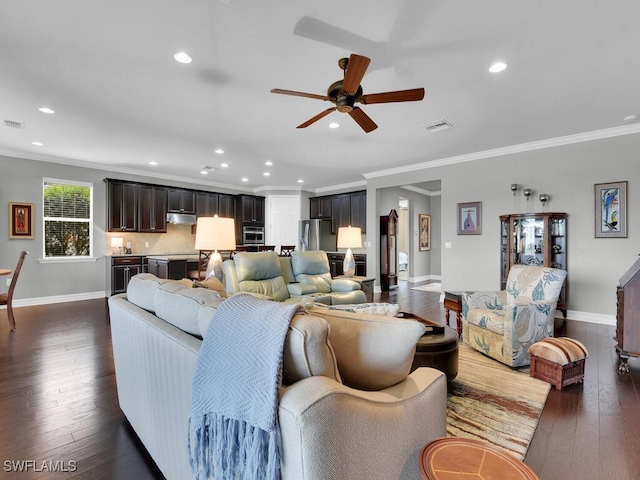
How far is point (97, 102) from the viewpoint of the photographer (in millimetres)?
3529

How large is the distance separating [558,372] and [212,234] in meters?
3.18

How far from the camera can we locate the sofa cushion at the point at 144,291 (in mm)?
1790

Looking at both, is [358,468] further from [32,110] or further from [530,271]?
[32,110]

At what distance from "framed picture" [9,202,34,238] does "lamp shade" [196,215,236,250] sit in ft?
15.2

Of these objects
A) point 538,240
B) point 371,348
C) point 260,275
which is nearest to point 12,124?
point 260,275

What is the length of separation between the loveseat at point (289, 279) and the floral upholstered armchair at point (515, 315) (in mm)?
1467

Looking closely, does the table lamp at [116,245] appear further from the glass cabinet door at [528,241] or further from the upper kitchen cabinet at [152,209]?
the glass cabinet door at [528,241]

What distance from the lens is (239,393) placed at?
0.93m

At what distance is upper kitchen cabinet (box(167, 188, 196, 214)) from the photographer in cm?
722

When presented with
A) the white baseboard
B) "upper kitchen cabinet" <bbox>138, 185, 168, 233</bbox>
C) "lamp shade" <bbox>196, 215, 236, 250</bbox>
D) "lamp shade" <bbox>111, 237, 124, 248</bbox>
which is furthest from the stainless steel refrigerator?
"lamp shade" <bbox>196, 215, 236, 250</bbox>

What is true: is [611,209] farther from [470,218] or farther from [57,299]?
[57,299]

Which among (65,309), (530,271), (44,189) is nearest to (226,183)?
(44,189)

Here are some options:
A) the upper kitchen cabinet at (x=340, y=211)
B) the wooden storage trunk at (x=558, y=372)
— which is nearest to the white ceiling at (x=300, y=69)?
the wooden storage trunk at (x=558, y=372)

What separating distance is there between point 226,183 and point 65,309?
442 cm
